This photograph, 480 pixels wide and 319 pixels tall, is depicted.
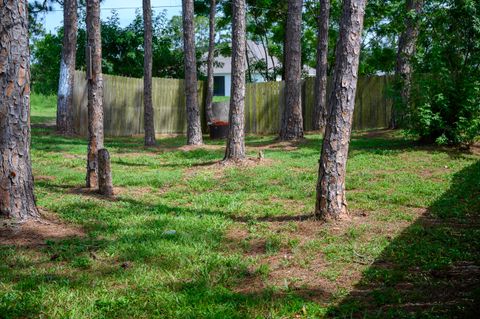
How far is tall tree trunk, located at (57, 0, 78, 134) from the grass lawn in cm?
718

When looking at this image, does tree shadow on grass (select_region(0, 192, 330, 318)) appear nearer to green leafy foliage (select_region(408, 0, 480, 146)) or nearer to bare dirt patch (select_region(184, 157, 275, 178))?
bare dirt patch (select_region(184, 157, 275, 178))

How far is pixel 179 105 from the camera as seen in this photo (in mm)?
19891

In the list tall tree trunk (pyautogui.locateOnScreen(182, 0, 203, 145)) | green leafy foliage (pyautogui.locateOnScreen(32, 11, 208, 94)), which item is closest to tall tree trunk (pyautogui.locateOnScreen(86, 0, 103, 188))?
tall tree trunk (pyautogui.locateOnScreen(182, 0, 203, 145))

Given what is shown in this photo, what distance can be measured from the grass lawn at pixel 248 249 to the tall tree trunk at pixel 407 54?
314 centimetres

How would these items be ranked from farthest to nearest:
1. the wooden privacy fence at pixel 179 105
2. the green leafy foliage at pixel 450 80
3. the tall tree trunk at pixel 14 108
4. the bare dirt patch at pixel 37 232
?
the wooden privacy fence at pixel 179 105 < the green leafy foliage at pixel 450 80 < the tall tree trunk at pixel 14 108 < the bare dirt patch at pixel 37 232

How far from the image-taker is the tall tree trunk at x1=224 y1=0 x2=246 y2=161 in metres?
10.4

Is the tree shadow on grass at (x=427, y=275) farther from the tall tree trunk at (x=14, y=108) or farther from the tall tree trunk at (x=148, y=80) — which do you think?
the tall tree trunk at (x=148, y=80)

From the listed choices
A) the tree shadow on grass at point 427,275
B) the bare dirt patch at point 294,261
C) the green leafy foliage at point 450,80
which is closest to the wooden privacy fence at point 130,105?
the green leafy foliage at point 450,80

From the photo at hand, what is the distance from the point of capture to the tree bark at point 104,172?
775 cm

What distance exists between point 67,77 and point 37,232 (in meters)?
11.7

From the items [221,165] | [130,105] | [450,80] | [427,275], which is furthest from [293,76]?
[427,275]

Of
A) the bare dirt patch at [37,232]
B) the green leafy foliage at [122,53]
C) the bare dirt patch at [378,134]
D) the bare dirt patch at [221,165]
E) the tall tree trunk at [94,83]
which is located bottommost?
the bare dirt patch at [37,232]

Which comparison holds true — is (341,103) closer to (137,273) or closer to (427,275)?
(427,275)

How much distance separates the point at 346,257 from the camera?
5020 millimetres
